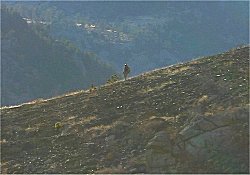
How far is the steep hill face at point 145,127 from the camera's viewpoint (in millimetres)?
16953

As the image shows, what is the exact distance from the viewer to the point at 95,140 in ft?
67.4

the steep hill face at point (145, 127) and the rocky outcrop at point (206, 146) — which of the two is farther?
the steep hill face at point (145, 127)

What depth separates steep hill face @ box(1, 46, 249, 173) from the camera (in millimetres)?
16953

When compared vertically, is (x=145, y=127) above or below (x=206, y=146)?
above

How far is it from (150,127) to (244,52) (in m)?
14.7

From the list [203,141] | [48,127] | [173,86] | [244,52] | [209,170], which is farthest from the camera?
[244,52]

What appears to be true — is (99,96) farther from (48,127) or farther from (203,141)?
(203,141)

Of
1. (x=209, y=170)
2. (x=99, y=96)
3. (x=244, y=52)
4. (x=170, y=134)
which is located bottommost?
(x=209, y=170)

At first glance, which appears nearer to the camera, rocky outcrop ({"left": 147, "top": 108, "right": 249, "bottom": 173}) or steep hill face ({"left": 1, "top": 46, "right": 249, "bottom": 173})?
rocky outcrop ({"left": 147, "top": 108, "right": 249, "bottom": 173})

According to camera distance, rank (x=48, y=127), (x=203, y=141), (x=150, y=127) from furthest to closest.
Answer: (x=48, y=127) → (x=150, y=127) → (x=203, y=141)

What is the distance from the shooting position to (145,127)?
20.0 metres

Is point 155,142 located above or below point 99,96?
below

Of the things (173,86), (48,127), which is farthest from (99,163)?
(173,86)

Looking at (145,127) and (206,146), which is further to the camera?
(145,127)
